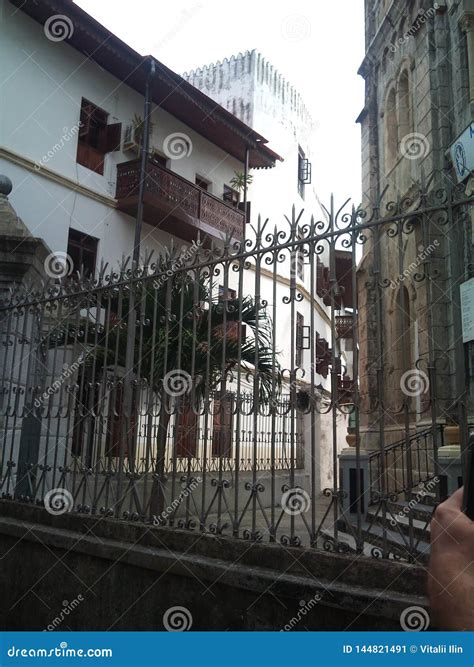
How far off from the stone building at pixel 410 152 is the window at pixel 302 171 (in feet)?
36.1

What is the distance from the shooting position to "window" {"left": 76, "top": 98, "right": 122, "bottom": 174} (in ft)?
48.1

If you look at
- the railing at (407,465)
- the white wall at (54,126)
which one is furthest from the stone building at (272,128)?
the railing at (407,465)

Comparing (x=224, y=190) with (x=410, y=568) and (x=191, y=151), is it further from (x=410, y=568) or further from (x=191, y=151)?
(x=410, y=568)

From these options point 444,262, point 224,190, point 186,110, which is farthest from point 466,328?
point 224,190

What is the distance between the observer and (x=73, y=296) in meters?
5.20

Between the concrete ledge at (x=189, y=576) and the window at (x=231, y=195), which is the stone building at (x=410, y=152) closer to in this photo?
the concrete ledge at (x=189, y=576)

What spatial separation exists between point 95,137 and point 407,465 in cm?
1397

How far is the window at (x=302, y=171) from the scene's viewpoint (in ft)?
81.9

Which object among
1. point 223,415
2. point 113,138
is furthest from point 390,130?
point 223,415

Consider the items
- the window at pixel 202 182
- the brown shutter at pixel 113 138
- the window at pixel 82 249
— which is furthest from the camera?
the window at pixel 202 182

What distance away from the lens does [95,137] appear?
15.1m

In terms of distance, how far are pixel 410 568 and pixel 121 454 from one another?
230 centimetres

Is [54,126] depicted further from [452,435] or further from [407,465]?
[407,465]

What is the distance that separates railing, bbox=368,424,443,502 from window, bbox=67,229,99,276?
860 centimetres
